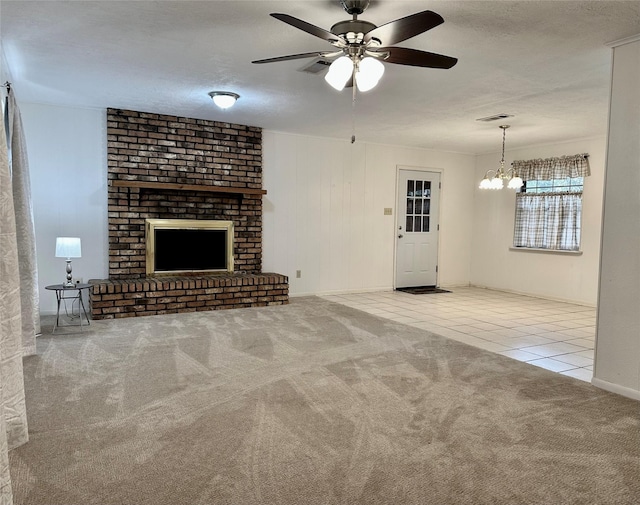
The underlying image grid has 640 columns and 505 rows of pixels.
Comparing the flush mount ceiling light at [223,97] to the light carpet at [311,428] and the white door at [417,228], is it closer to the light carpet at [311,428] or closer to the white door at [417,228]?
the light carpet at [311,428]

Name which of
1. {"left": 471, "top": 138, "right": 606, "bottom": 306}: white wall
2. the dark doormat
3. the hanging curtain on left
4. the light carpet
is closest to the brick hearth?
the light carpet

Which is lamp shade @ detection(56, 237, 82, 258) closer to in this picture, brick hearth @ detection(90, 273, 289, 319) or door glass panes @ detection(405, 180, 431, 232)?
brick hearth @ detection(90, 273, 289, 319)

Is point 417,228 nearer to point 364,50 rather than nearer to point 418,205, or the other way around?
point 418,205

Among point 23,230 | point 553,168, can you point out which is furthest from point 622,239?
point 23,230

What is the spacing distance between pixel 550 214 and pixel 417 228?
2031mm

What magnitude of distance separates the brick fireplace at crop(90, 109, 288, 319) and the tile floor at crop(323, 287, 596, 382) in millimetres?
1505

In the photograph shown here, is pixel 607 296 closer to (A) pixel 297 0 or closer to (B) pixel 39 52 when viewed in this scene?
(A) pixel 297 0

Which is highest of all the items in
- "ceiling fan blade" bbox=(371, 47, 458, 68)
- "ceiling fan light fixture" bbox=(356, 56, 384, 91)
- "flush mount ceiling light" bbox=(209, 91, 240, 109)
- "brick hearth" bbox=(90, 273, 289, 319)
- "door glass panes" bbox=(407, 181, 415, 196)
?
"flush mount ceiling light" bbox=(209, 91, 240, 109)

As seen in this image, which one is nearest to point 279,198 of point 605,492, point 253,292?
point 253,292

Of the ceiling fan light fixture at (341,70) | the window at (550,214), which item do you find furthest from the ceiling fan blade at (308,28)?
the window at (550,214)

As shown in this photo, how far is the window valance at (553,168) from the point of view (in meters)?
6.42

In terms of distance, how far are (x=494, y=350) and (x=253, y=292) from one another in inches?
118

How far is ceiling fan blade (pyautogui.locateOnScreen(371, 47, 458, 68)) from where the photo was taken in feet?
8.48

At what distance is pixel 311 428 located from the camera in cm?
245
